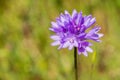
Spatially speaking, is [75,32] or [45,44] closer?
[75,32]

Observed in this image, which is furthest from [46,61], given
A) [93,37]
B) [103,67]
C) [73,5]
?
[93,37]

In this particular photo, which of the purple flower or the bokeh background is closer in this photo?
the purple flower

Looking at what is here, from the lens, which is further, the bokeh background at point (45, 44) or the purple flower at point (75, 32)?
the bokeh background at point (45, 44)

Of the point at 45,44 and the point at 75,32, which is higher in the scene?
the point at 45,44

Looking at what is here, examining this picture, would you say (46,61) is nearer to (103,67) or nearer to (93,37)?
(103,67)

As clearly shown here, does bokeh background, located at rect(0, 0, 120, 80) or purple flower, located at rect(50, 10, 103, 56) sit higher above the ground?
bokeh background, located at rect(0, 0, 120, 80)
